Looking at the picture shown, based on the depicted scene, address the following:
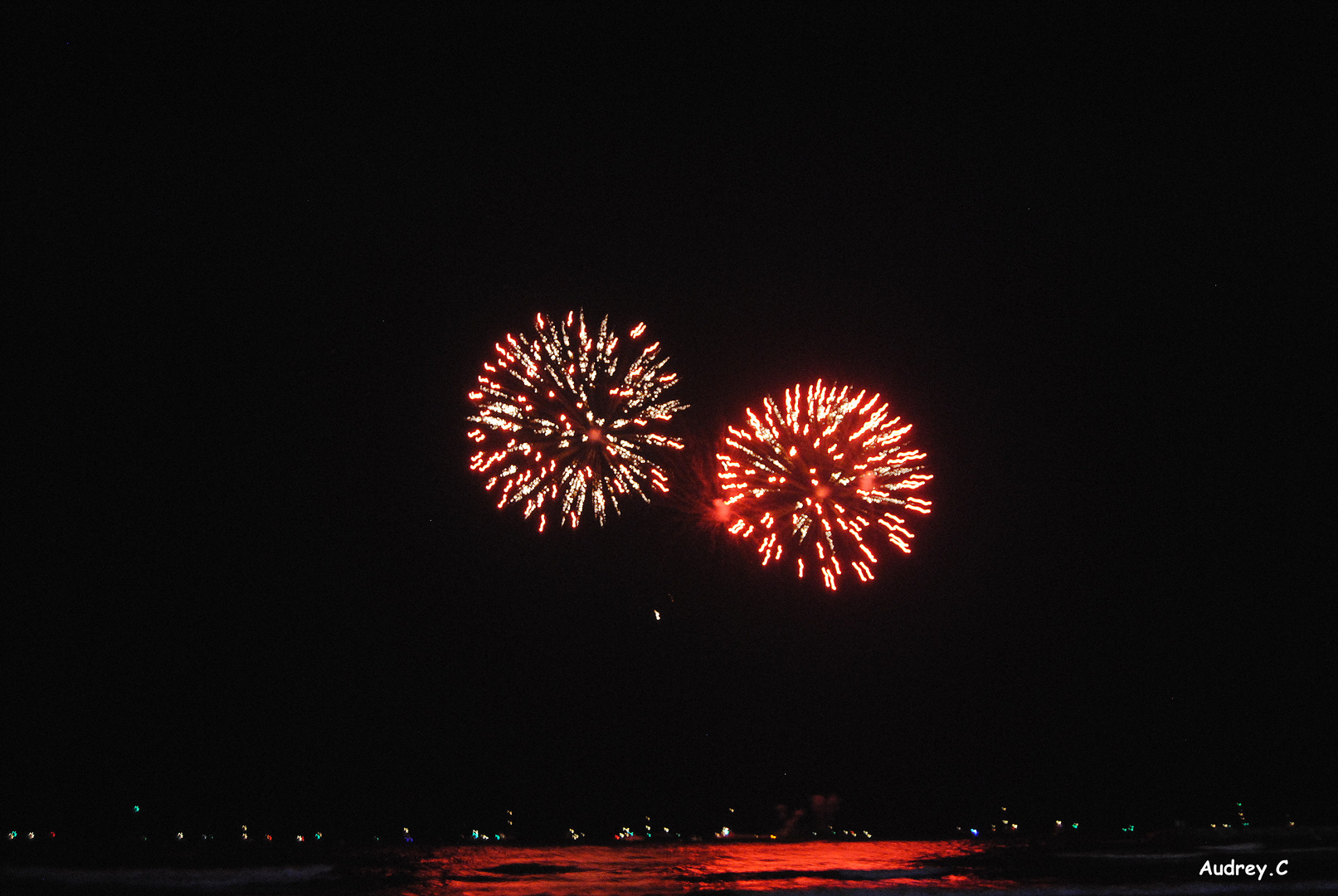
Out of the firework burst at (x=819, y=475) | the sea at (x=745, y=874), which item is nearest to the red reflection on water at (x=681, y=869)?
the sea at (x=745, y=874)

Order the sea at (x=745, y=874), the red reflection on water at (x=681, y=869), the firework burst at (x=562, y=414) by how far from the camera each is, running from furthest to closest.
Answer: the firework burst at (x=562, y=414), the red reflection on water at (x=681, y=869), the sea at (x=745, y=874)

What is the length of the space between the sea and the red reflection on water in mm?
17

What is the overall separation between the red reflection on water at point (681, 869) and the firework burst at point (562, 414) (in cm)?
472

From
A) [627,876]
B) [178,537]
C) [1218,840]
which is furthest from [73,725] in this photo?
[1218,840]

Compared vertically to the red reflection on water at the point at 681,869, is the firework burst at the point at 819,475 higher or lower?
Result: higher

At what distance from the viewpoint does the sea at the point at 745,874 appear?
217 inches

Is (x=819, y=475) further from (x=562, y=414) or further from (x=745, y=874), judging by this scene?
(x=745, y=874)

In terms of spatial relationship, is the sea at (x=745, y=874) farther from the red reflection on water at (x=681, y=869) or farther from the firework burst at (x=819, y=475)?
the firework burst at (x=819, y=475)

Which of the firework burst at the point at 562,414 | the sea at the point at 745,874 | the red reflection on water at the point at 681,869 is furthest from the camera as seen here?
the firework burst at the point at 562,414

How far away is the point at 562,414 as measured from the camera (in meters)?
10.6

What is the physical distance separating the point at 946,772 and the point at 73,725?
13909 millimetres

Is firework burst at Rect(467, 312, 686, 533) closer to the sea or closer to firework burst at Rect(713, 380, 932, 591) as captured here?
firework burst at Rect(713, 380, 932, 591)

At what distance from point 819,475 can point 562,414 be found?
3926 mm

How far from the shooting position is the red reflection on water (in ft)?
18.5
